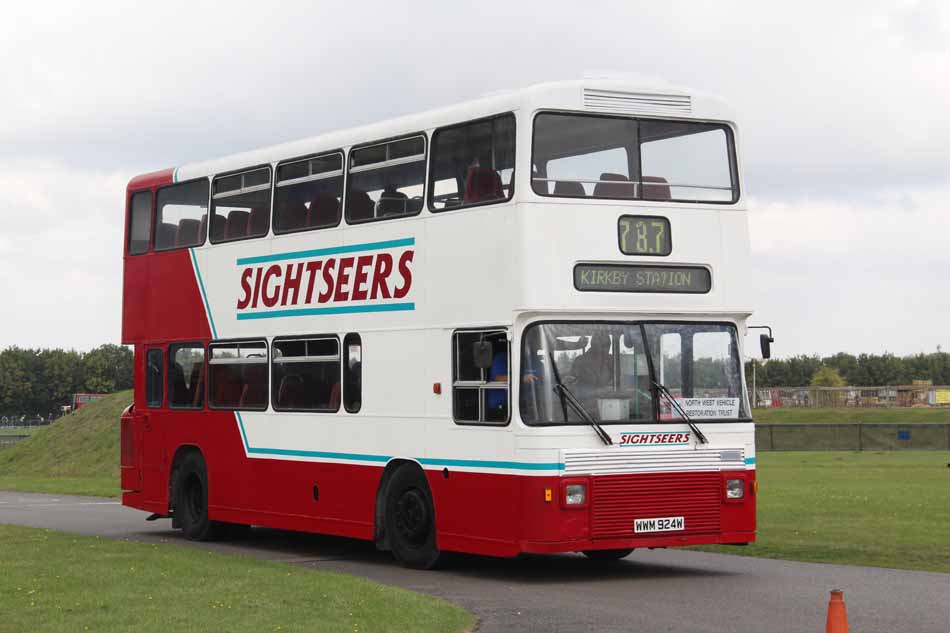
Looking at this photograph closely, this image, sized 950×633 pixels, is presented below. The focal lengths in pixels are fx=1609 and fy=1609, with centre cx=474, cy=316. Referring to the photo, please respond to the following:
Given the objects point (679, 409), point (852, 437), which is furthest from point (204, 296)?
point (852, 437)

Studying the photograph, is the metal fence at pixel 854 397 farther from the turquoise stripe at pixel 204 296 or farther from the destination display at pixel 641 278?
the destination display at pixel 641 278

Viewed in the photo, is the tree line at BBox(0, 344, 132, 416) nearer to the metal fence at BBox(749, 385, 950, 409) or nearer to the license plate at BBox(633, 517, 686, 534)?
the metal fence at BBox(749, 385, 950, 409)

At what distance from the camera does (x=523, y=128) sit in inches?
627

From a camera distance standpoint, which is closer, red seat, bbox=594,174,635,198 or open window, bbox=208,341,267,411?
red seat, bbox=594,174,635,198

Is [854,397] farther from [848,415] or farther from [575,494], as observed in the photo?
[575,494]

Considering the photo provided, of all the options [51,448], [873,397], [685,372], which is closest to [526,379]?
[685,372]

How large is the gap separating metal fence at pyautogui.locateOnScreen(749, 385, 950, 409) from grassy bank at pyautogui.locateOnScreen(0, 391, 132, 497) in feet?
176

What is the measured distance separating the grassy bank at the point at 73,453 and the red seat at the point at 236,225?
22.7m

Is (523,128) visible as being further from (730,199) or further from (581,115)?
(730,199)

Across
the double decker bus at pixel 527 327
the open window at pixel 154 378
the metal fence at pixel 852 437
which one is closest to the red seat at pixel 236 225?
the double decker bus at pixel 527 327

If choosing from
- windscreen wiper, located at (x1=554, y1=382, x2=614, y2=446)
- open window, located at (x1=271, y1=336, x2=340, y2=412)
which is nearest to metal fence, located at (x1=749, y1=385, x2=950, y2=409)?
open window, located at (x1=271, y1=336, x2=340, y2=412)

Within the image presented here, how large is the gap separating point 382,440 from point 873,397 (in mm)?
93831

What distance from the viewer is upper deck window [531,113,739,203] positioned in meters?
16.0

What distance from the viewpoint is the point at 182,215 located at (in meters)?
22.5
